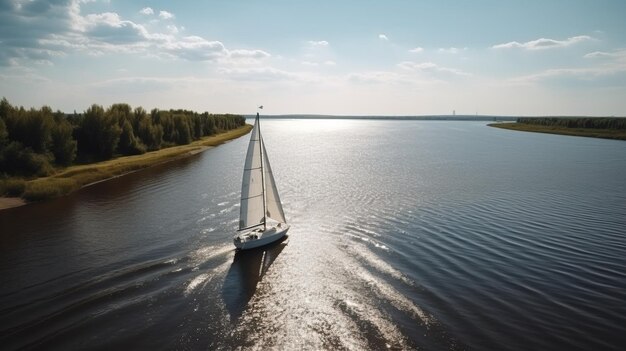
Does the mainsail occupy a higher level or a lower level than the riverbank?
higher

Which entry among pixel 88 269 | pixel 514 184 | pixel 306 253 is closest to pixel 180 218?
pixel 88 269

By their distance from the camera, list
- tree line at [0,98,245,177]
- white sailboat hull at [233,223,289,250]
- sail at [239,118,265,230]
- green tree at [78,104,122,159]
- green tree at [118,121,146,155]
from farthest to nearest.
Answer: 1. green tree at [118,121,146,155]
2. green tree at [78,104,122,159]
3. tree line at [0,98,245,177]
4. sail at [239,118,265,230]
5. white sailboat hull at [233,223,289,250]

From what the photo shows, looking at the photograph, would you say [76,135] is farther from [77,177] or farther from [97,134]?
[77,177]

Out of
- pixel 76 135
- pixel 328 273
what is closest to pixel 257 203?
pixel 328 273

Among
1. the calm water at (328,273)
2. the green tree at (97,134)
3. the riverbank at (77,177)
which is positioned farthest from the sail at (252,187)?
the green tree at (97,134)

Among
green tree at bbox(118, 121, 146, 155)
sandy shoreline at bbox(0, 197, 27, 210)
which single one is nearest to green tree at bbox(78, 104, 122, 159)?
green tree at bbox(118, 121, 146, 155)

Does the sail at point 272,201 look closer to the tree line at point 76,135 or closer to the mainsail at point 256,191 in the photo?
the mainsail at point 256,191

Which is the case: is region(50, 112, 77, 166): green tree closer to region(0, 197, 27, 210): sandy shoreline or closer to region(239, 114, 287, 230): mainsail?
region(0, 197, 27, 210): sandy shoreline
